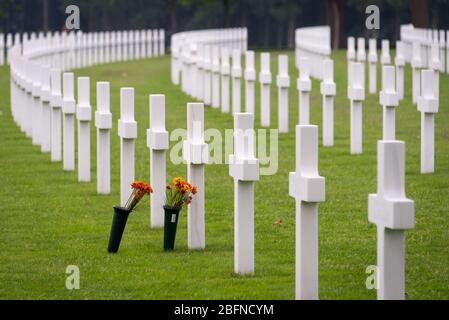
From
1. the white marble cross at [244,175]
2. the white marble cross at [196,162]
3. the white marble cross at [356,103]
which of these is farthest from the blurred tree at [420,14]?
the white marble cross at [244,175]

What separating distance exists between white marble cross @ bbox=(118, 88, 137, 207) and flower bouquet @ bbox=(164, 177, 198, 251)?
2.13 m

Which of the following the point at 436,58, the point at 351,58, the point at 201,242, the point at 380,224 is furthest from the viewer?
the point at 351,58

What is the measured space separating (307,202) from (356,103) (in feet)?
32.9

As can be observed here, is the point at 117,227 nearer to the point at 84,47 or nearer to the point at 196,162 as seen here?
the point at 196,162

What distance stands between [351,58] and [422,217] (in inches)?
761

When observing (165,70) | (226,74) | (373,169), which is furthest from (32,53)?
(373,169)

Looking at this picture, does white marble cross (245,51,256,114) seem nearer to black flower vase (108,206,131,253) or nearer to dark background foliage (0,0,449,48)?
black flower vase (108,206,131,253)

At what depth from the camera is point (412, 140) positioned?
1922cm

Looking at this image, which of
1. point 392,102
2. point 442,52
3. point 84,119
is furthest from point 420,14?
point 84,119

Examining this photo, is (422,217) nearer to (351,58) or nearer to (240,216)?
(240,216)

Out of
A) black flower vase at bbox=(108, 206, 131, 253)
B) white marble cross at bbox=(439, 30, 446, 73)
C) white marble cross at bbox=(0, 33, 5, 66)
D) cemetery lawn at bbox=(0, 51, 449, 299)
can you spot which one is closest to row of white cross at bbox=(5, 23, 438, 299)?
cemetery lawn at bbox=(0, 51, 449, 299)

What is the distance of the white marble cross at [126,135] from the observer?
42.2ft

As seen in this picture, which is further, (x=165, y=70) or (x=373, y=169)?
(x=165, y=70)

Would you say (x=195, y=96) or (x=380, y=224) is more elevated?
(x=380, y=224)
